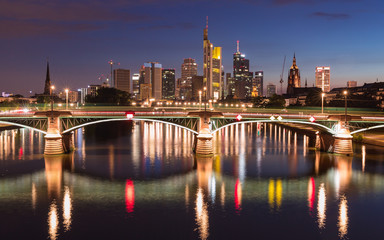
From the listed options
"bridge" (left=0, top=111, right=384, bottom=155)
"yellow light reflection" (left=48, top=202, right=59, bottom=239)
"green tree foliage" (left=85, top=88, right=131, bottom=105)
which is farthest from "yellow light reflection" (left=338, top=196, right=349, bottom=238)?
"green tree foliage" (left=85, top=88, right=131, bottom=105)

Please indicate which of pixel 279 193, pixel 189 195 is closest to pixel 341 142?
pixel 279 193

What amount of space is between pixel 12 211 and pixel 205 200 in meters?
19.7

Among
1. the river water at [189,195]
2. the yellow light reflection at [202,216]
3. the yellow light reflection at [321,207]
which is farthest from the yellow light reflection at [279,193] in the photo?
the yellow light reflection at [202,216]

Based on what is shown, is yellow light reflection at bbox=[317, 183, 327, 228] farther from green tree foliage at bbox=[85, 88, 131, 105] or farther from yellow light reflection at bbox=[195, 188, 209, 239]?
green tree foliage at bbox=[85, 88, 131, 105]

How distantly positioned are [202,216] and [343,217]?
13.6 m

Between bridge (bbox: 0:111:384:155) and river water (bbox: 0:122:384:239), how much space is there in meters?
2.90

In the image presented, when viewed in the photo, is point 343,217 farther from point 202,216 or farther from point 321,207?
point 202,216

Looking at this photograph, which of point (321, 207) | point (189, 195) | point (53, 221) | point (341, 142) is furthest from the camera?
point (341, 142)

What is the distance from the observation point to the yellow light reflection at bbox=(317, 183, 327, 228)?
3515 cm

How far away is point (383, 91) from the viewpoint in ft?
555

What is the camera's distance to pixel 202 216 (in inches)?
1431

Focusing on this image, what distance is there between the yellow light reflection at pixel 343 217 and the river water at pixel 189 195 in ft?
0.30

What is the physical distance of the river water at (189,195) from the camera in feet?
109

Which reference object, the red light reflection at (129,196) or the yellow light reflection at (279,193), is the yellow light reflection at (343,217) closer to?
the yellow light reflection at (279,193)
